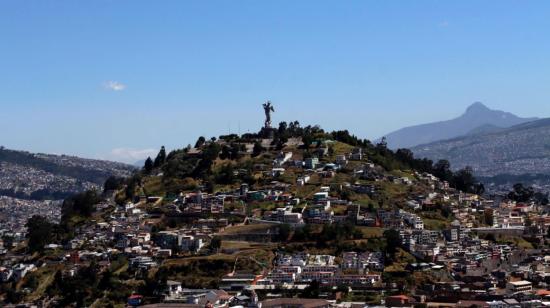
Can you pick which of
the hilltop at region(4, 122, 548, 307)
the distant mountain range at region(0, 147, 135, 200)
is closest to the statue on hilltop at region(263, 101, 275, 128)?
the hilltop at region(4, 122, 548, 307)

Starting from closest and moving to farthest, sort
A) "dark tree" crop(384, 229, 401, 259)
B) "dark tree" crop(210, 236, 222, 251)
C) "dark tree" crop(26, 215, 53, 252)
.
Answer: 1. "dark tree" crop(384, 229, 401, 259)
2. "dark tree" crop(210, 236, 222, 251)
3. "dark tree" crop(26, 215, 53, 252)

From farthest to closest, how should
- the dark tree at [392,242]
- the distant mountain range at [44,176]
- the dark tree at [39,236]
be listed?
the distant mountain range at [44,176] < the dark tree at [39,236] < the dark tree at [392,242]

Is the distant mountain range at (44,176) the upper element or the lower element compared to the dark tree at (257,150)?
upper

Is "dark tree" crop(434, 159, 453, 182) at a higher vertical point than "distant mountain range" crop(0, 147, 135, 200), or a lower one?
lower

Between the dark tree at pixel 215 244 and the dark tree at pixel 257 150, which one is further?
the dark tree at pixel 257 150

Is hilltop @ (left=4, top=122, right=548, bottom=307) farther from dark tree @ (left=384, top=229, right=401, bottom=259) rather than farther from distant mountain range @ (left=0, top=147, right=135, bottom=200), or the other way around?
distant mountain range @ (left=0, top=147, right=135, bottom=200)

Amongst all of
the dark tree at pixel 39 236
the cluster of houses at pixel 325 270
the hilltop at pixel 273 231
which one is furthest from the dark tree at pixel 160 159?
the cluster of houses at pixel 325 270

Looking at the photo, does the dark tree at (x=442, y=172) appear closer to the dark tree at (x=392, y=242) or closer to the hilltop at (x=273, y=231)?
the hilltop at (x=273, y=231)

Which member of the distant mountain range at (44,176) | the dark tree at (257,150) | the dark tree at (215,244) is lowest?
the dark tree at (215,244)

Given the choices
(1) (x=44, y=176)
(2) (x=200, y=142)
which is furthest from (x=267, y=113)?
(1) (x=44, y=176)
